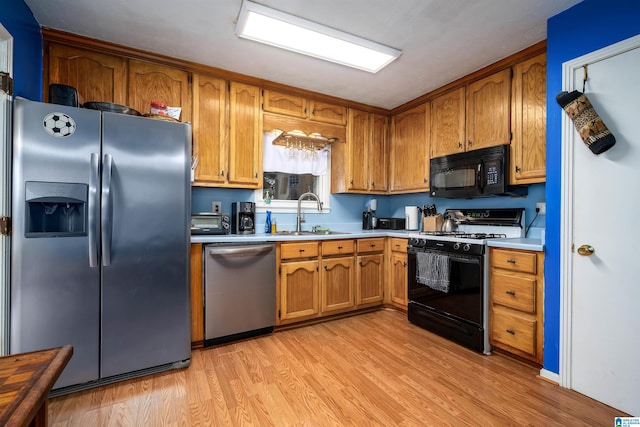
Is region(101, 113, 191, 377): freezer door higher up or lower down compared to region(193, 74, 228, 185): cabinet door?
lower down

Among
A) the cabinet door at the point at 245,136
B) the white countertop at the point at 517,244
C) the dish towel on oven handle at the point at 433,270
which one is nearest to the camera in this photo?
the white countertop at the point at 517,244

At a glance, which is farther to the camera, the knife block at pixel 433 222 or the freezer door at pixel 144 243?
the knife block at pixel 433 222

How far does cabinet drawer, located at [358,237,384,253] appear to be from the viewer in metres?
3.27

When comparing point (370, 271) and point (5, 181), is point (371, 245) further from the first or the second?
point (5, 181)

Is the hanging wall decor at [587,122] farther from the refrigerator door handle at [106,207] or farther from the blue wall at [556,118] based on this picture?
the refrigerator door handle at [106,207]

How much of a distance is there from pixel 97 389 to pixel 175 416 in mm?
691

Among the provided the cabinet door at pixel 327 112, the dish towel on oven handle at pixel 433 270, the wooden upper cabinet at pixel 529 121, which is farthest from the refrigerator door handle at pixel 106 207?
the wooden upper cabinet at pixel 529 121

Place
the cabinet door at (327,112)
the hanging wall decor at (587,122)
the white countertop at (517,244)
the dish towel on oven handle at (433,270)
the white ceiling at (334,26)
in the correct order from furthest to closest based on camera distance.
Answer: the cabinet door at (327,112), the dish towel on oven handle at (433,270), the white countertop at (517,244), the white ceiling at (334,26), the hanging wall decor at (587,122)

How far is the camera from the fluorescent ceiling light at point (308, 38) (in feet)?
6.61

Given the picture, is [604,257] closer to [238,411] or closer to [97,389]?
[238,411]

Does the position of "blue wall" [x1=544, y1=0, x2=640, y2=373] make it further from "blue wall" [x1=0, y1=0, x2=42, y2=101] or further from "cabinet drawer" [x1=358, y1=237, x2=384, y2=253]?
"blue wall" [x1=0, y1=0, x2=42, y2=101]

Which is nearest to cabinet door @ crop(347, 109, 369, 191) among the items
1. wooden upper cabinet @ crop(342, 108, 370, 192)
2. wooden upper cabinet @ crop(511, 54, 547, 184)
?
wooden upper cabinet @ crop(342, 108, 370, 192)

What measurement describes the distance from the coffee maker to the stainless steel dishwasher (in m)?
0.40

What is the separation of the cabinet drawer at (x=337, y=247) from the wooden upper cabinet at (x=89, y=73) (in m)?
2.21
